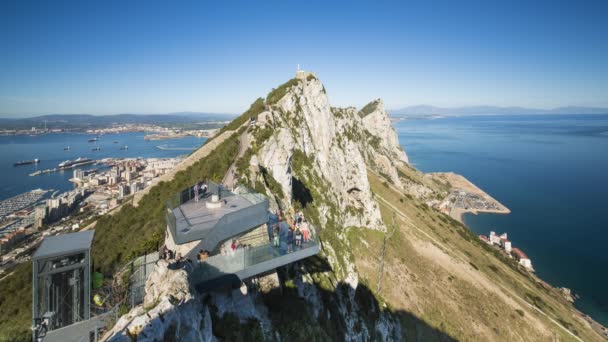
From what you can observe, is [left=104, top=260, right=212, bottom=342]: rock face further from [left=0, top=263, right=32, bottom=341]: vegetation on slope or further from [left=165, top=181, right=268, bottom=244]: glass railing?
[left=0, top=263, right=32, bottom=341]: vegetation on slope

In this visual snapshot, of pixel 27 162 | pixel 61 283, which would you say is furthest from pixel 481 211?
pixel 27 162

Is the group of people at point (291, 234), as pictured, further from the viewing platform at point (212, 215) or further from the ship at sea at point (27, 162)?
the ship at sea at point (27, 162)

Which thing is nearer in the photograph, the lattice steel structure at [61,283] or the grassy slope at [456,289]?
the lattice steel structure at [61,283]

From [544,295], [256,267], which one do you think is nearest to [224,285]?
[256,267]

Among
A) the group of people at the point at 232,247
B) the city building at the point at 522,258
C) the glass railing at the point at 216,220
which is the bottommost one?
the city building at the point at 522,258

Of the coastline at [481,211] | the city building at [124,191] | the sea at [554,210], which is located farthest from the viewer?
the city building at [124,191]

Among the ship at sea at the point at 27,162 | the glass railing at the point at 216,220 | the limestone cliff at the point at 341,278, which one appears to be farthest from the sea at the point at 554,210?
the ship at sea at the point at 27,162

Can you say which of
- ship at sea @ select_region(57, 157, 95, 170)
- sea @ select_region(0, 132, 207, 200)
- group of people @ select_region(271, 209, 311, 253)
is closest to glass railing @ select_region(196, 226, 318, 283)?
group of people @ select_region(271, 209, 311, 253)

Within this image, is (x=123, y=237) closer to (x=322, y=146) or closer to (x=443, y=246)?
(x=322, y=146)
